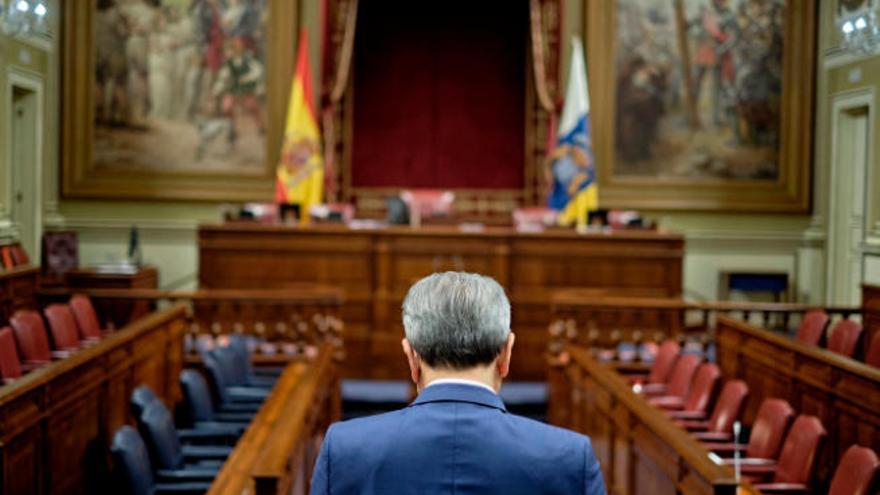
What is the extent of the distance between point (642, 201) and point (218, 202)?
535 centimetres

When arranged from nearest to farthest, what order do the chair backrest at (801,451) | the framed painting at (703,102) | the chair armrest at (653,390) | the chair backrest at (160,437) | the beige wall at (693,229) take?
the chair backrest at (801,451) → the chair backrest at (160,437) → the chair armrest at (653,390) → the beige wall at (693,229) → the framed painting at (703,102)

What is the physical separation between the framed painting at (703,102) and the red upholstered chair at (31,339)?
26.7 ft

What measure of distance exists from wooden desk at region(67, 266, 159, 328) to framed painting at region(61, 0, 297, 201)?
145 cm

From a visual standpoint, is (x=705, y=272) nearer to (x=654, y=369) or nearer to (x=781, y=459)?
(x=654, y=369)

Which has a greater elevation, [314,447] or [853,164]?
[853,164]

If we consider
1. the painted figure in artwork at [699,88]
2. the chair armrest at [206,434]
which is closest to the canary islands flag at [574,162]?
the painted figure in artwork at [699,88]

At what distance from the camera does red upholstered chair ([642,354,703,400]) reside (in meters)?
6.81

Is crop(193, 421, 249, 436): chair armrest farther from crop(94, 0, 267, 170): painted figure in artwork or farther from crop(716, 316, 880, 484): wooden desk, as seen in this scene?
crop(94, 0, 267, 170): painted figure in artwork

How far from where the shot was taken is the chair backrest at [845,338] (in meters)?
7.48

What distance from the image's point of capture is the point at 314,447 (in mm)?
5953

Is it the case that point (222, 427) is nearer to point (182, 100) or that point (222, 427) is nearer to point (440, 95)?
point (182, 100)

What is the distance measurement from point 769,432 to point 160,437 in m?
2.90

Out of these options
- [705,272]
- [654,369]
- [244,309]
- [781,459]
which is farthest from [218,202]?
[781,459]

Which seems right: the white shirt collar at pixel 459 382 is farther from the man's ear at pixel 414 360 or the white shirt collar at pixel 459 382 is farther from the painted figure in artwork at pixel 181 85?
the painted figure in artwork at pixel 181 85
